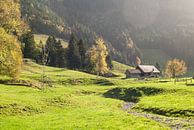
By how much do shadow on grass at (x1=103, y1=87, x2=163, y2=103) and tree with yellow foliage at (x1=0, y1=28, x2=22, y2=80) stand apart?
3035 centimetres

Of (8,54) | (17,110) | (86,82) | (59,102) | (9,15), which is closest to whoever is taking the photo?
(17,110)

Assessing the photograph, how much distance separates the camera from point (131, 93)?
89.8 metres

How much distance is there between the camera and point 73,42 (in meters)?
178

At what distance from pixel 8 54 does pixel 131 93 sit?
4075cm

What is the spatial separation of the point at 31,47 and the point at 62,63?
1714 cm

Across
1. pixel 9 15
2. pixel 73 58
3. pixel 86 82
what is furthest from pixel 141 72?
pixel 9 15

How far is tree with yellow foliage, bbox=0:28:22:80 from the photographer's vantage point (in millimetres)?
53672

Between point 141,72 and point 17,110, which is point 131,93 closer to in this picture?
point 17,110

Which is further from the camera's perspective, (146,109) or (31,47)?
(31,47)

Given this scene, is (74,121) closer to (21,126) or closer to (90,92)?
(21,126)

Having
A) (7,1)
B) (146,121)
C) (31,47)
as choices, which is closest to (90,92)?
(7,1)

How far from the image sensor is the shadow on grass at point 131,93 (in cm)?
8394

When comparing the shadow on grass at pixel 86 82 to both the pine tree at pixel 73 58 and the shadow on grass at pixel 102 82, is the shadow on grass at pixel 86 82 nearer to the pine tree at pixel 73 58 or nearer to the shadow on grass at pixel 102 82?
the shadow on grass at pixel 102 82

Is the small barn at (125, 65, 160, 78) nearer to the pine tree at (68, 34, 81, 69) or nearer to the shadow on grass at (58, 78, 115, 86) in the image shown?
the pine tree at (68, 34, 81, 69)
